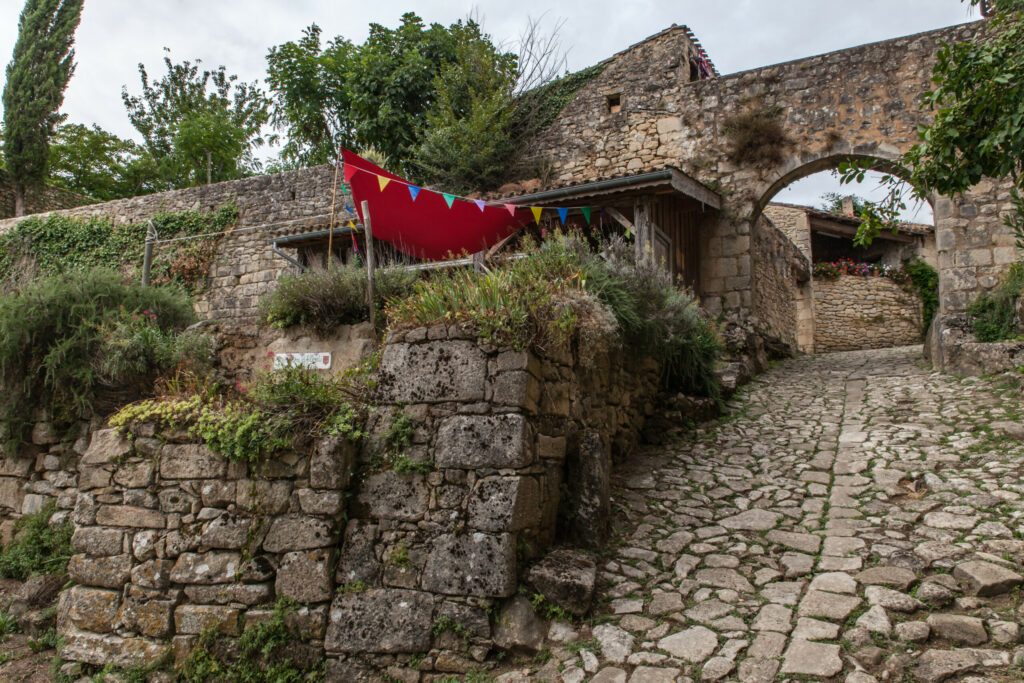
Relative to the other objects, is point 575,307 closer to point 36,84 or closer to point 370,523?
point 370,523

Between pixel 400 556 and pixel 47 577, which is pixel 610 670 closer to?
pixel 400 556

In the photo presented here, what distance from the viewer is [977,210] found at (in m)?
9.42

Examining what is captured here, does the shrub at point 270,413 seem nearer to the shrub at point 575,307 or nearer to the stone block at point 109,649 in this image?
the shrub at point 575,307

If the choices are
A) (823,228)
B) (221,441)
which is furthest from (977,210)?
(221,441)

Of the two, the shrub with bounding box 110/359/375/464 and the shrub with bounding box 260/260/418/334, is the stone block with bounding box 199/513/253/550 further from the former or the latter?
the shrub with bounding box 260/260/418/334

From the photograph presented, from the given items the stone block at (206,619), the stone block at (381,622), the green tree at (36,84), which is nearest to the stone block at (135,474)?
the stone block at (206,619)

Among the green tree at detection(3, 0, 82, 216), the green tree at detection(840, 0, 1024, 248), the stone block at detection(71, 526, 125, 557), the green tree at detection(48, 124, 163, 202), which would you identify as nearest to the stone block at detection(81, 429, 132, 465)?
the stone block at detection(71, 526, 125, 557)

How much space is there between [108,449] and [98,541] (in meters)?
0.58

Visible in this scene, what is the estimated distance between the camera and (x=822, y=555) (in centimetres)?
417

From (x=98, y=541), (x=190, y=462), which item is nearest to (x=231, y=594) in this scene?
(x=190, y=462)

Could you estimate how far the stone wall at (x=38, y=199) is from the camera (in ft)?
52.3

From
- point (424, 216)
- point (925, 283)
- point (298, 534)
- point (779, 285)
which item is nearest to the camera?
point (298, 534)

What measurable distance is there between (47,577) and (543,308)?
13.9 feet

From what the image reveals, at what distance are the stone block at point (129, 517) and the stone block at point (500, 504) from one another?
6.69 feet
